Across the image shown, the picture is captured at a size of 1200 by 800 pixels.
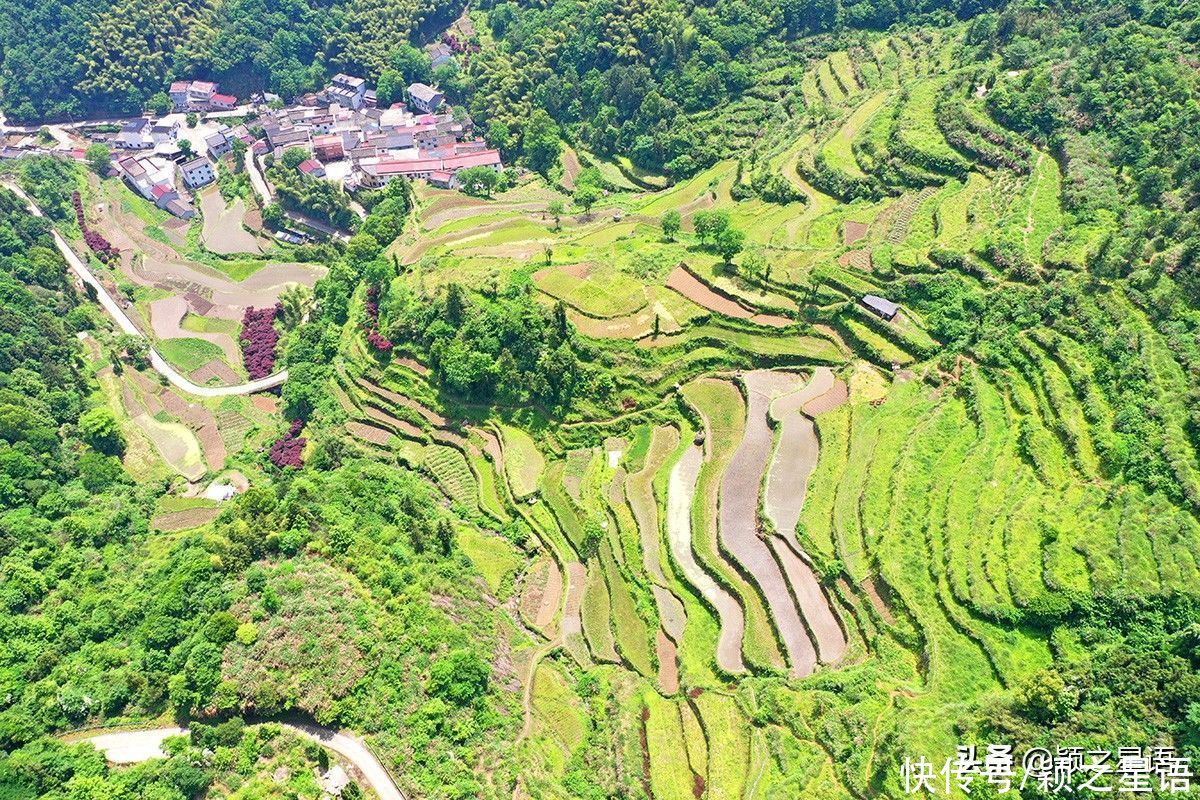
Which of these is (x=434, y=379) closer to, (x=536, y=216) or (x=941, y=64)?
(x=536, y=216)

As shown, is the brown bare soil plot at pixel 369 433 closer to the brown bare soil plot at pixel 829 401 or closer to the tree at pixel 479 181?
the brown bare soil plot at pixel 829 401

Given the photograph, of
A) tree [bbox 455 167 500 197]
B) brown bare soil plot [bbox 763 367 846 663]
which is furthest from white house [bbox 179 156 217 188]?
brown bare soil plot [bbox 763 367 846 663]

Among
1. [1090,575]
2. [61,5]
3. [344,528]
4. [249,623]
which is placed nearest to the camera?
[1090,575]

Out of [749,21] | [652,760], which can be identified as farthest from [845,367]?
[749,21]

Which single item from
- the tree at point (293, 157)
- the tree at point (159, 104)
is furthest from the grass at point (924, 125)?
the tree at point (159, 104)

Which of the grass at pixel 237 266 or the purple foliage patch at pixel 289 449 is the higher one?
the grass at pixel 237 266
